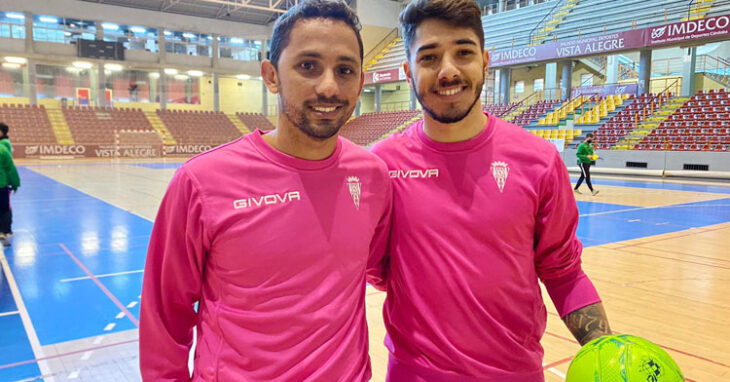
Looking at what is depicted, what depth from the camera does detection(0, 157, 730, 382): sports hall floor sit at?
3307 mm

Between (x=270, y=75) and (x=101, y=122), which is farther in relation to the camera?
(x=101, y=122)

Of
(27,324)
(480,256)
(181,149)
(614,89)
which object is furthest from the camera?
(181,149)

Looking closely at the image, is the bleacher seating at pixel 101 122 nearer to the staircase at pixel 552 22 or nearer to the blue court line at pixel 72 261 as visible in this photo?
the blue court line at pixel 72 261

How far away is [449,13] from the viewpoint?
61.6 inches

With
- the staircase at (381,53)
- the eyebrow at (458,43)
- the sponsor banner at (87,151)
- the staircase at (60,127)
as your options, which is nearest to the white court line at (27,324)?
the eyebrow at (458,43)

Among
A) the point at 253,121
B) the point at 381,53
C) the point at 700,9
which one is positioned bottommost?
the point at 253,121

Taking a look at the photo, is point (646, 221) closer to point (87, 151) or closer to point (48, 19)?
point (87, 151)

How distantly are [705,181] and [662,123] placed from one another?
13.1 feet

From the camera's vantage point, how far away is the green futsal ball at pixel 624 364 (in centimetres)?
126

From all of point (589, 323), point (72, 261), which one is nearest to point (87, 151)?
point (72, 261)

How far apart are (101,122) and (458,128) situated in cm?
3234

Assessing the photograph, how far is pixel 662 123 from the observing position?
19766 millimetres

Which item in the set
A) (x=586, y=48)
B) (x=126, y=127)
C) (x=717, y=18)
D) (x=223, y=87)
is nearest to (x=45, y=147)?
(x=126, y=127)

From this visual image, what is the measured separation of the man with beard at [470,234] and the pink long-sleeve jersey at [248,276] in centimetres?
24
